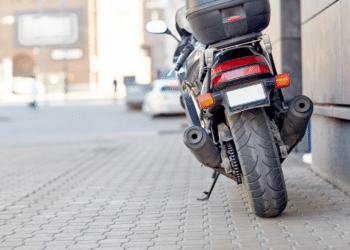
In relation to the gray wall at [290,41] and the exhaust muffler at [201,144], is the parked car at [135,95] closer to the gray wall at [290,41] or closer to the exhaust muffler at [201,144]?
the gray wall at [290,41]

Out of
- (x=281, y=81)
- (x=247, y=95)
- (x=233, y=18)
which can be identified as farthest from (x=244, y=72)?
(x=233, y=18)

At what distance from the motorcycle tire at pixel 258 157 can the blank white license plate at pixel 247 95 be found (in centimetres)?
15

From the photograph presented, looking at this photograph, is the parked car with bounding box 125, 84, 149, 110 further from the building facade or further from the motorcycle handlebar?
the building facade

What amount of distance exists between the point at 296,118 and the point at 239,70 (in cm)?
64

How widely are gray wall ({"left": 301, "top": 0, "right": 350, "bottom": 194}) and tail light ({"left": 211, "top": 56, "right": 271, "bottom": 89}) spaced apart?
4.13 ft

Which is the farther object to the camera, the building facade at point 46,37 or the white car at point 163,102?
the building facade at point 46,37

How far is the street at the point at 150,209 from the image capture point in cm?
406

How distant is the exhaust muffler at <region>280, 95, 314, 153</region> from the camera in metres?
4.48

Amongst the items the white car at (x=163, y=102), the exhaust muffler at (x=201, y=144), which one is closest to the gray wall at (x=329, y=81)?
the exhaust muffler at (x=201, y=144)

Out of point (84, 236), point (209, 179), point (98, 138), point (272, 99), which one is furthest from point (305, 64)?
point (98, 138)

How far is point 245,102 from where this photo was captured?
4.14 m

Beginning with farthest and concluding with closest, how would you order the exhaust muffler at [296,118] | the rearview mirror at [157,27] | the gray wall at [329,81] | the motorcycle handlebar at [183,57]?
1. the rearview mirror at [157,27]
2. the motorcycle handlebar at [183,57]
3. the gray wall at [329,81]
4. the exhaust muffler at [296,118]

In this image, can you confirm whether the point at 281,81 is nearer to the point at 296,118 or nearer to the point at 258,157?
the point at 296,118

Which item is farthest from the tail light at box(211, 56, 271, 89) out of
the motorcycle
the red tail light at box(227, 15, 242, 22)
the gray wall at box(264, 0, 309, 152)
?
the gray wall at box(264, 0, 309, 152)
